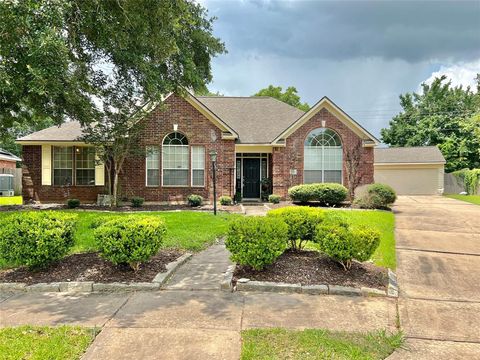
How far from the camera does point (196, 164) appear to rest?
17.4m

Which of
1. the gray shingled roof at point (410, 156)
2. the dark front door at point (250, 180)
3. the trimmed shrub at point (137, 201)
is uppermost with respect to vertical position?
the gray shingled roof at point (410, 156)

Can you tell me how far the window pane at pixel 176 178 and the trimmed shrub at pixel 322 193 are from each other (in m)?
5.28

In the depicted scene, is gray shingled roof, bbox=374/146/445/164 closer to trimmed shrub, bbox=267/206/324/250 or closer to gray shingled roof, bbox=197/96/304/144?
gray shingled roof, bbox=197/96/304/144

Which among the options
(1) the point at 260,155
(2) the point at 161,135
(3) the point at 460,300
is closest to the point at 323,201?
(1) the point at 260,155

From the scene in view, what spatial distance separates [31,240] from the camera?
562 centimetres

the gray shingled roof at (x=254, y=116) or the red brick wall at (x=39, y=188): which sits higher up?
the gray shingled roof at (x=254, y=116)

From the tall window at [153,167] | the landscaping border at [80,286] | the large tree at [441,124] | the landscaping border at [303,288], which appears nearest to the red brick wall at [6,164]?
the tall window at [153,167]

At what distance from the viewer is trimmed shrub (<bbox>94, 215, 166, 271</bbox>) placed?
216 inches

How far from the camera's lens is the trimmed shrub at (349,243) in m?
5.72

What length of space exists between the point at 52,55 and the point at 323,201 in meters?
12.5

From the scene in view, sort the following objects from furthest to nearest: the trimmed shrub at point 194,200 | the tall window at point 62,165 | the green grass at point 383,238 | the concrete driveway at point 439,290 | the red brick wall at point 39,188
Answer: the tall window at point 62,165 < the red brick wall at point 39,188 < the trimmed shrub at point 194,200 < the green grass at point 383,238 < the concrete driveway at point 439,290

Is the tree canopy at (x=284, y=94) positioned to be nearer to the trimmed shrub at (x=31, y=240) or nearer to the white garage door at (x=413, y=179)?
the white garage door at (x=413, y=179)

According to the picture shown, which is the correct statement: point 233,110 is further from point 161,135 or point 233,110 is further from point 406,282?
point 406,282

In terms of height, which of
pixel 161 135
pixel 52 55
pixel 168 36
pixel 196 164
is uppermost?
pixel 168 36
